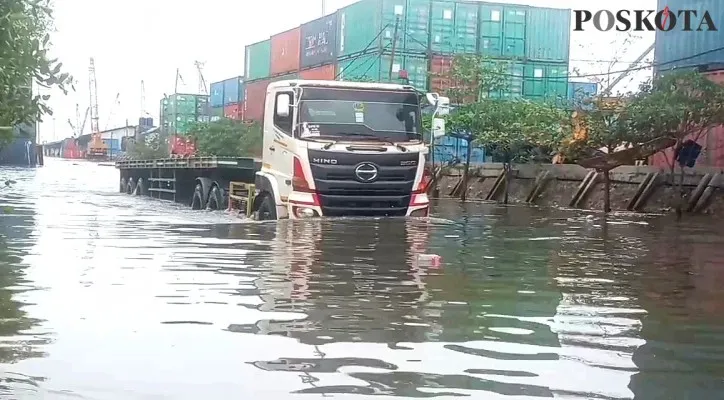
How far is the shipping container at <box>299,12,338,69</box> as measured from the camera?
3131cm

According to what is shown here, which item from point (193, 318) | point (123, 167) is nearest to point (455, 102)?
point (123, 167)

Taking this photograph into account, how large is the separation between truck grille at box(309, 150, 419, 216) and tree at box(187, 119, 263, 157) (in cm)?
690

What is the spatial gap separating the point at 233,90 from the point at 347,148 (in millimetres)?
27527

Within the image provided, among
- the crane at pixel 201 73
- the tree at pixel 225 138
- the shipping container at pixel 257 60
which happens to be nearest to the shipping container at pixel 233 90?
the shipping container at pixel 257 60

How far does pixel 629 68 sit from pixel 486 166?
7.24m

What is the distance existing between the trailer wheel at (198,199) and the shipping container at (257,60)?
16.1 m

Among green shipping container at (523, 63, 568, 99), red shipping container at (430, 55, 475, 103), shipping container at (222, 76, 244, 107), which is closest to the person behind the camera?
red shipping container at (430, 55, 475, 103)

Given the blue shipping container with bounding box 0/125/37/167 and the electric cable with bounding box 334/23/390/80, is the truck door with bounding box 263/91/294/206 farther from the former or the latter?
the blue shipping container with bounding box 0/125/37/167

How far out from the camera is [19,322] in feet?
18.2

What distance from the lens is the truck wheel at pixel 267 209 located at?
564 inches

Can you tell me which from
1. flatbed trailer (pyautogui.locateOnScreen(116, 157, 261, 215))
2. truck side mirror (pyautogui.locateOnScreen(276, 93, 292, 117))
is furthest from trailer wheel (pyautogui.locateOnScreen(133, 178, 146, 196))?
Answer: truck side mirror (pyautogui.locateOnScreen(276, 93, 292, 117))

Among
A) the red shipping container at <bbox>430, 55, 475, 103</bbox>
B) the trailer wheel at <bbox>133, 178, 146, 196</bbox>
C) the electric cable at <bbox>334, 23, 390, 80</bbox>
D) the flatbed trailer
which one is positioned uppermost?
the electric cable at <bbox>334, 23, 390, 80</bbox>

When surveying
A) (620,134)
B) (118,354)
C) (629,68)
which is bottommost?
(118,354)

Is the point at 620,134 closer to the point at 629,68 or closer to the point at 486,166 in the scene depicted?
the point at 629,68
